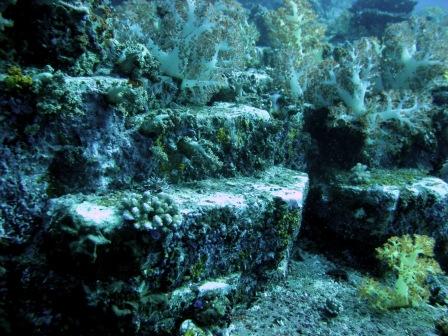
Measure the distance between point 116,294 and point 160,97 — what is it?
9.02 feet

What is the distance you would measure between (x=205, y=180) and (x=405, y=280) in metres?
3.03

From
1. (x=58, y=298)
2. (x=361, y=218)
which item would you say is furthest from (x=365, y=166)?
(x=58, y=298)

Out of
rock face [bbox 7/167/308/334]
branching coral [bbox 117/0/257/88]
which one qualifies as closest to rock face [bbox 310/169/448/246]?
rock face [bbox 7/167/308/334]

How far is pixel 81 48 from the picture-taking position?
3963 millimetres

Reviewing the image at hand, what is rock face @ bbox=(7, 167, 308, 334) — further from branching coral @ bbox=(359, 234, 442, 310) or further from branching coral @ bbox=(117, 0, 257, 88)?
branching coral @ bbox=(117, 0, 257, 88)

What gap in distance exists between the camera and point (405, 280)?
4789 millimetres

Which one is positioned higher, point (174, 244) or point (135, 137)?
point (135, 137)

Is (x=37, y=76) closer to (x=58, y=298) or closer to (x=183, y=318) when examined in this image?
(x=58, y=298)

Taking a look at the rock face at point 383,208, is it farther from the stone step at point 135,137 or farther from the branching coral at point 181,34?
the branching coral at point 181,34

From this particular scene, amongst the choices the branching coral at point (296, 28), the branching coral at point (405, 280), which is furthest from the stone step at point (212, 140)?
the branching coral at point (296, 28)

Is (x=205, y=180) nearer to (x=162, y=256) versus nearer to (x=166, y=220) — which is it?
(x=166, y=220)

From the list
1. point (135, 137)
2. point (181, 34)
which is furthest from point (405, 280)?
point (181, 34)

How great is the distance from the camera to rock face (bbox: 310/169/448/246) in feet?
17.6

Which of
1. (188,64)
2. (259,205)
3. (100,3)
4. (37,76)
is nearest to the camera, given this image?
(37,76)
